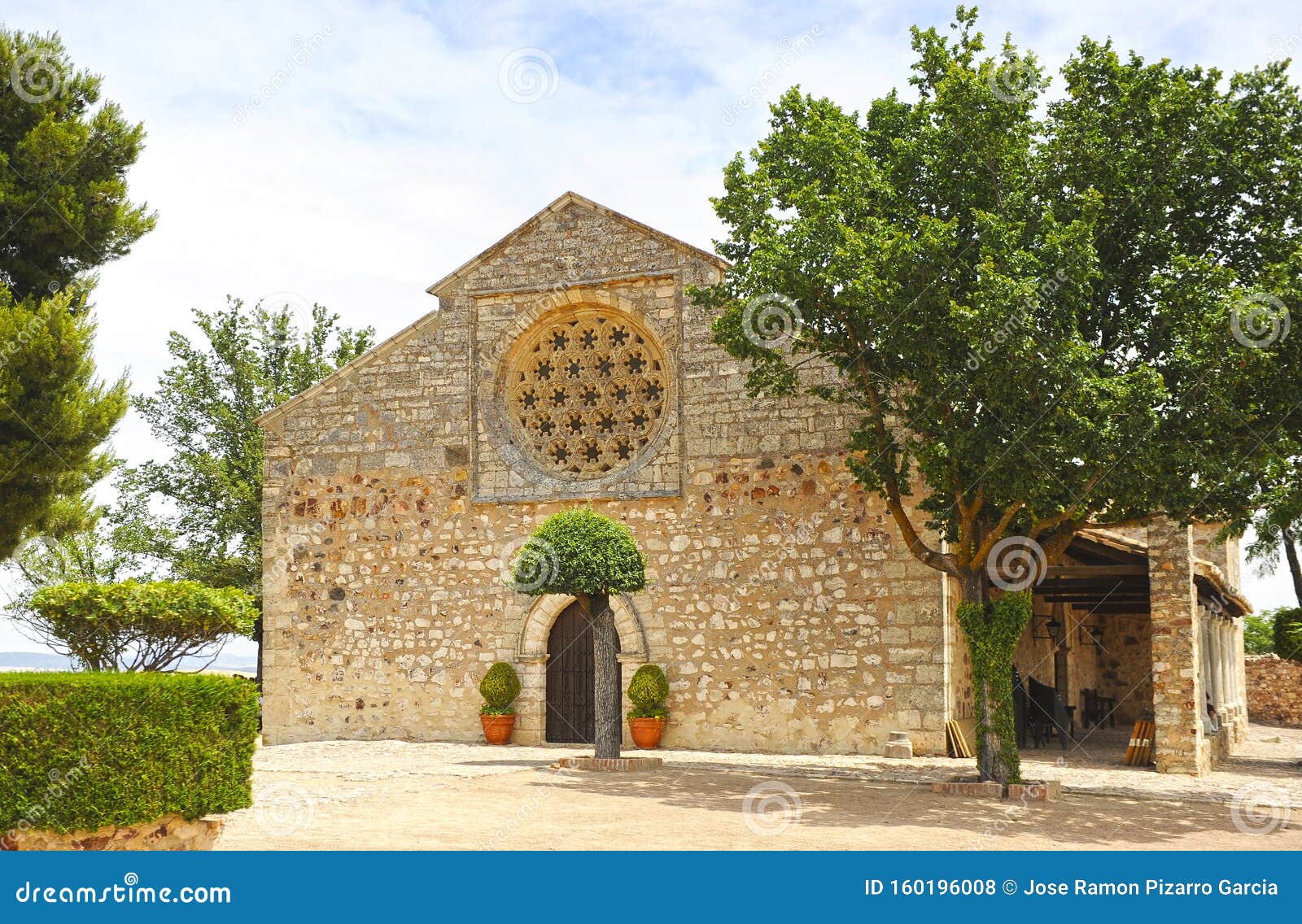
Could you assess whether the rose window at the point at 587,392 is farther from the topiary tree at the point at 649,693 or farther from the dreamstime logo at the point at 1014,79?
the dreamstime logo at the point at 1014,79

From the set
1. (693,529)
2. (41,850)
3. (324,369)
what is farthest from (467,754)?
(324,369)

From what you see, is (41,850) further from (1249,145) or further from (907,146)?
(1249,145)

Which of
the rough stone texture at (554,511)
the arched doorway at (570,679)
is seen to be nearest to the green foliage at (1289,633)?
the rough stone texture at (554,511)

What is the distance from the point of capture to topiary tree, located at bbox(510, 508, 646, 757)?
40.8 ft

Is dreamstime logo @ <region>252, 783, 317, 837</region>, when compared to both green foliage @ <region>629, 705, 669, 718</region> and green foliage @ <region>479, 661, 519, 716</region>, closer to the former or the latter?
green foliage @ <region>479, 661, 519, 716</region>

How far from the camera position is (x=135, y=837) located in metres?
6.79

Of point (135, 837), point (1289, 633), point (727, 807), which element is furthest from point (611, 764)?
point (1289, 633)

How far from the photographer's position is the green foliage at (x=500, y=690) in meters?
15.2

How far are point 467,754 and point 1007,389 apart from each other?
25.1 ft

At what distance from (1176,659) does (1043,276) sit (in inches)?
196

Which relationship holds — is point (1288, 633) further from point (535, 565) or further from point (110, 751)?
point (110, 751)

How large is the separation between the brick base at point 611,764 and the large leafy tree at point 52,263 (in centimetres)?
585

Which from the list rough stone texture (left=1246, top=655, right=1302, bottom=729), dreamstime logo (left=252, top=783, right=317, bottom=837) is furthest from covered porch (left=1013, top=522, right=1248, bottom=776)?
dreamstime logo (left=252, top=783, right=317, bottom=837)

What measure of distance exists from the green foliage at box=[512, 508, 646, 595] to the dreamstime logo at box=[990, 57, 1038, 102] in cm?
580
